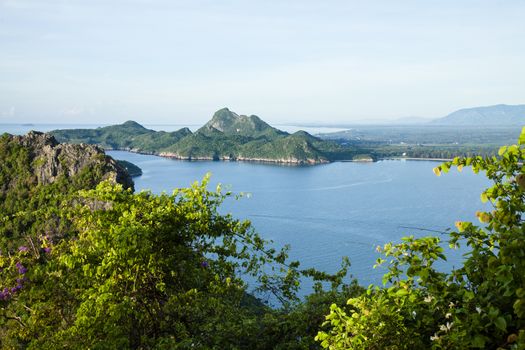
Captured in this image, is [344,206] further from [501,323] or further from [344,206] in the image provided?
[501,323]

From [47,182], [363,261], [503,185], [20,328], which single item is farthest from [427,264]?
[47,182]

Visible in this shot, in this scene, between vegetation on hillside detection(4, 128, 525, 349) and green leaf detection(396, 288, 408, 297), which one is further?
green leaf detection(396, 288, 408, 297)

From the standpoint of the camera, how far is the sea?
4888cm

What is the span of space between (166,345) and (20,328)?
2338 millimetres

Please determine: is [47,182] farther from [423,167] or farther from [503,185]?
[423,167]

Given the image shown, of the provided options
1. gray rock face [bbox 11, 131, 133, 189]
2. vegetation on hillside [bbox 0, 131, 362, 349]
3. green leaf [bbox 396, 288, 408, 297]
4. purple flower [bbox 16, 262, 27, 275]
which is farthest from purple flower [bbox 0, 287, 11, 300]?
gray rock face [bbox 11, 131, 133, 189]

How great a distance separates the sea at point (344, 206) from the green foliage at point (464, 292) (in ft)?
65.1

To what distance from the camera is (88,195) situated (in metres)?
6.35

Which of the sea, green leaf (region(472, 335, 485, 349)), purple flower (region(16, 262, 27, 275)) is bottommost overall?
the sea

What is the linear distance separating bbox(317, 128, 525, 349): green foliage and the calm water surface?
3005cm

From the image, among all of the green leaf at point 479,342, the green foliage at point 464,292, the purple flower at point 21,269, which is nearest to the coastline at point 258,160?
the purple flower at point 21,269

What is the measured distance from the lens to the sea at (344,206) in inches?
1924

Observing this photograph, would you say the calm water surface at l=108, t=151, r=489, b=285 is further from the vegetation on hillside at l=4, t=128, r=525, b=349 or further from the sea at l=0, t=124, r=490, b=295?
the vegetation on hillside at l=4, t=128, r=525, b=349

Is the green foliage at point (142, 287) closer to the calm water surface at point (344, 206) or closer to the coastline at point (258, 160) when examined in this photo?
the calm water surface at point (344, 206)
